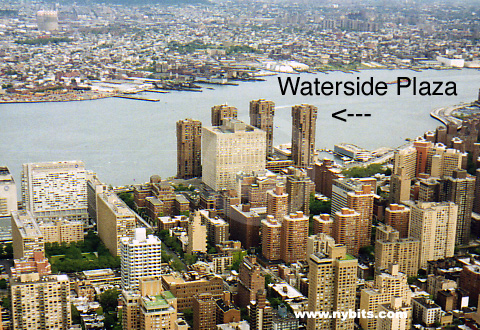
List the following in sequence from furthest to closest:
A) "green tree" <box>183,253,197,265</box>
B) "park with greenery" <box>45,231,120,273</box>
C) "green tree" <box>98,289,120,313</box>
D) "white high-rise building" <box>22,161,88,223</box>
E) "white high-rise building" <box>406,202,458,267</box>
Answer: "white high-rise building" <box>22,161,88,223</box>
"white high-rise building" <box>406,202,458,267</box>
"green tree" <box>183,253,197,265</box>
"park with greenery" <box>45,231,120,273</box>
"green tree" <box>98,289,120,313</box>

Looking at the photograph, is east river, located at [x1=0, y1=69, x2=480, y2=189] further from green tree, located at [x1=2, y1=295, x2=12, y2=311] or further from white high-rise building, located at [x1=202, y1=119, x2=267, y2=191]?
green tree, located at [x1=2, y1=295, x2=12, y2=311]

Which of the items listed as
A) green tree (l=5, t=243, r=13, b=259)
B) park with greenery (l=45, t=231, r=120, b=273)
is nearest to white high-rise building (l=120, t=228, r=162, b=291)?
park with greenery (l=45, t=231, r=120, b=273)

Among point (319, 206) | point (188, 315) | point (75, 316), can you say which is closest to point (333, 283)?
point (188, 315)

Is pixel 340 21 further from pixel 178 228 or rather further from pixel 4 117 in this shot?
pixel 178 228

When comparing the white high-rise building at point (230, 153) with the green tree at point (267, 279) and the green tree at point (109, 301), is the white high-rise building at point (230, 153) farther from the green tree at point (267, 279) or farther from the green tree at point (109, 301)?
the green tree at point (109, 301)

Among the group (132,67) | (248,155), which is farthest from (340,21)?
(248,155)

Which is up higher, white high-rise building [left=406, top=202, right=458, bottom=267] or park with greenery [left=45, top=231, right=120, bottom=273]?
white high-rise building [left=406, top=202, right=458, bottom=267]
